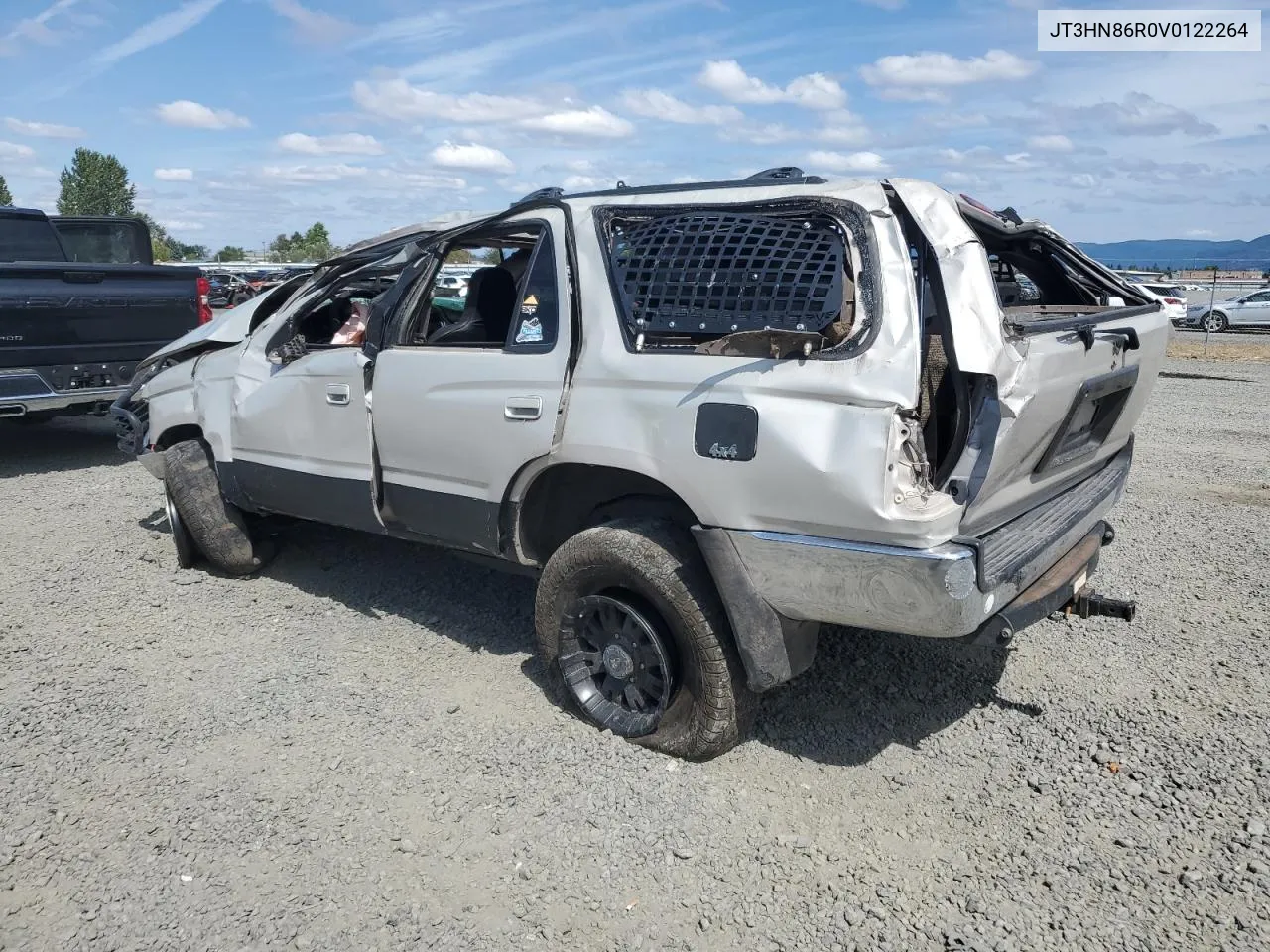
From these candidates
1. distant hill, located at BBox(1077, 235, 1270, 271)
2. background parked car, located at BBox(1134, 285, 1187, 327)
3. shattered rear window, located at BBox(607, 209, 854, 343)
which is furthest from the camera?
distant hill, located at BBox(1077, 235, 1270, 271)

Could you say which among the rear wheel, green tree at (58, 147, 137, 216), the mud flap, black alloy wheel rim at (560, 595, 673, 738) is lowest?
the rear wheel

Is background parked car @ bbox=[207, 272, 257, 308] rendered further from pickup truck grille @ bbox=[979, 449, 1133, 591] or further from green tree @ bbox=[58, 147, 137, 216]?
green tree @ bbox=[58, 147, 137, 216]

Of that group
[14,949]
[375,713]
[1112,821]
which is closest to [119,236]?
[375,713]

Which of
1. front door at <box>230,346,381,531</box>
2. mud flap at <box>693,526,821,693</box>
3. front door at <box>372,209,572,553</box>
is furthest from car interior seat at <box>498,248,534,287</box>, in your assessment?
mud flap at <box>693,526,821,693</box>

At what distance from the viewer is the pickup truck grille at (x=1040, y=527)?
314 centimetres

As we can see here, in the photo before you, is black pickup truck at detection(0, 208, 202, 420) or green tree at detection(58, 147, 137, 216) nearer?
black pickup truck at detection(0, 208, 202, 420)

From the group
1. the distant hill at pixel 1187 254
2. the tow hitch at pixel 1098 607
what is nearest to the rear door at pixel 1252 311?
the tow hitch at pixel 1098 607

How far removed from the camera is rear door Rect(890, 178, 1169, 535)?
9.90 feet

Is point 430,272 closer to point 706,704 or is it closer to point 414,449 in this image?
point 414,449

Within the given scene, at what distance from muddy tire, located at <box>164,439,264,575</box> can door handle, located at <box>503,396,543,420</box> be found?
2.41 m

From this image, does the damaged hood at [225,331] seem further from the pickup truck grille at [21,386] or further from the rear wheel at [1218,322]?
the rear wheel at [1218,322]

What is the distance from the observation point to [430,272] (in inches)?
176

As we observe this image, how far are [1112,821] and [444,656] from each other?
2.71 metres

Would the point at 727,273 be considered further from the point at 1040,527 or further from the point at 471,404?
the point at 1040,527
